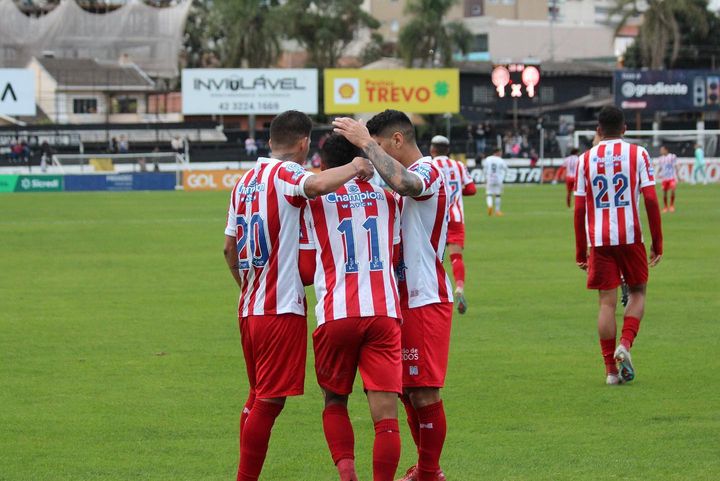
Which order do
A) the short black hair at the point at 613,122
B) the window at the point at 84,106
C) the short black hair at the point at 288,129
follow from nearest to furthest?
the short black hair at the point at 288,129 → the short black hair at the point at 613,122 → the window at the point at 84,106

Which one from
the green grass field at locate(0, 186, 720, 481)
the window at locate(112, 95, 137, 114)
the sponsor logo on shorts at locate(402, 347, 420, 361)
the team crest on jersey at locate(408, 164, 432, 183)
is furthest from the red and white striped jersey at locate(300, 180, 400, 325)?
the window at locate(112, 95, 137, 114)

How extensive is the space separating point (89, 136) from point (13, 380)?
6268 centimetres

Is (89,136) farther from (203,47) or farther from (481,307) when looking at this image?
(481,307)

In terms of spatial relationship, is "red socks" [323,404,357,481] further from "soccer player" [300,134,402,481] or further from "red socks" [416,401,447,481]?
"red socks" [416,401,447,481]

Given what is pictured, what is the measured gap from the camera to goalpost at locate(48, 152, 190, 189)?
Answer: 194 ft

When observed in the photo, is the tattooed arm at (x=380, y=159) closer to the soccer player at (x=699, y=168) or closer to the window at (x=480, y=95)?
the soccer player at (x=699, y=168)

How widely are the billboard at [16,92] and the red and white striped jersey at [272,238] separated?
56.1 meters

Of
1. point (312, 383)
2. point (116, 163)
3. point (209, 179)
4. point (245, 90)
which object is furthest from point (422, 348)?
point (245, 90)

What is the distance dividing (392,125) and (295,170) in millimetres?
709

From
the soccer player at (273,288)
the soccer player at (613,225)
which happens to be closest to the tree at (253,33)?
the soccer player at (613,225)

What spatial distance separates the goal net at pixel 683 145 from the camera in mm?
58656

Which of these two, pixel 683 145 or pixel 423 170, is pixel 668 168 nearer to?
pixel 683 145

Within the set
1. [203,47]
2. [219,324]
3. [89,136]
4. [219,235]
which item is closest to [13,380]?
[219,324]

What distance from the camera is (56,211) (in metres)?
38.6
